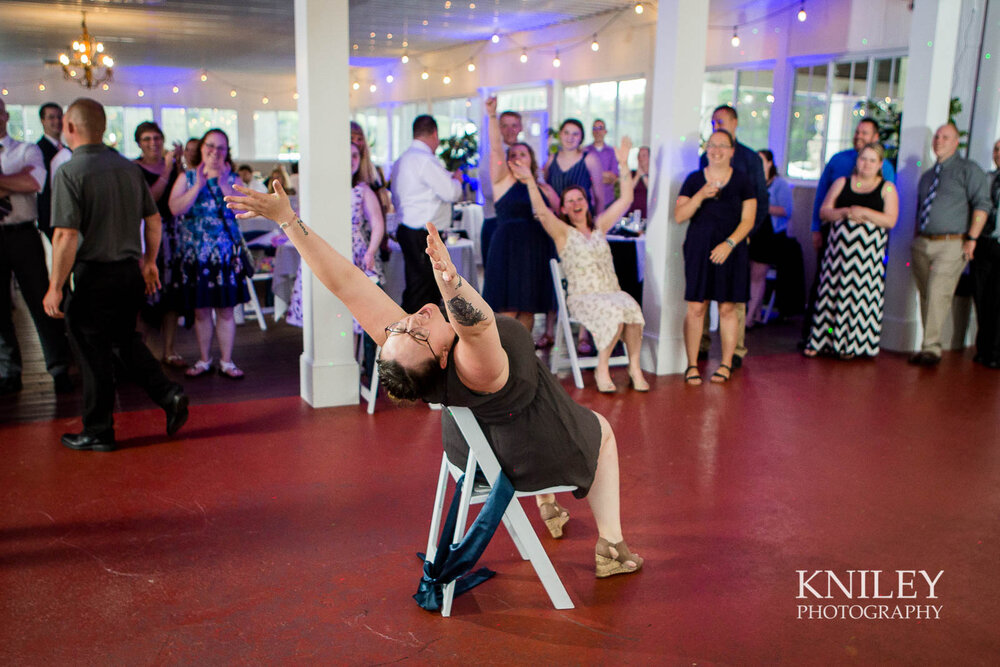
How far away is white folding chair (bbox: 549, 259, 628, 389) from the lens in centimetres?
506

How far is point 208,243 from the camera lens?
4.96 metres

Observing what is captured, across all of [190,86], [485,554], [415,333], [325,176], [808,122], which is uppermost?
[190,86]

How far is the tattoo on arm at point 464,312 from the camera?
1884 millimetres

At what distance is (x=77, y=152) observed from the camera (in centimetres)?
373

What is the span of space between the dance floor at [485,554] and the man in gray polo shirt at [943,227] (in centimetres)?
159

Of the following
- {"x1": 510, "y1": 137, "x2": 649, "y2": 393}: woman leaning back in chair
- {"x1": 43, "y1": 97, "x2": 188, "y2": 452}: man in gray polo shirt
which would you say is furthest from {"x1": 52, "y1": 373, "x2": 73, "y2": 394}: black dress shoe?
{"x1": 510, "y1": 137, "x2": 649, "y2": 393}: woman leaning back in chair

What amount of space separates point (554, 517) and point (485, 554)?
0.32 metres

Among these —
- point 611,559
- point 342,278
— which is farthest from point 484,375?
point 611,559

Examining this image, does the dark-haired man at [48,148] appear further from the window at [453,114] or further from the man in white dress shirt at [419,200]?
the window at [453,114]

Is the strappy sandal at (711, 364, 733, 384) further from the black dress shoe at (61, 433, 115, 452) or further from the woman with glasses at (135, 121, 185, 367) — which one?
the black dress shoe at (61, 433, 115, 452)

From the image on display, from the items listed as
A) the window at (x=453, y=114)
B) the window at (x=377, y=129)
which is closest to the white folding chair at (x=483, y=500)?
the window at (x=453, y=114)

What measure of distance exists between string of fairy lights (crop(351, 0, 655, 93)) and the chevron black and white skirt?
5570mm

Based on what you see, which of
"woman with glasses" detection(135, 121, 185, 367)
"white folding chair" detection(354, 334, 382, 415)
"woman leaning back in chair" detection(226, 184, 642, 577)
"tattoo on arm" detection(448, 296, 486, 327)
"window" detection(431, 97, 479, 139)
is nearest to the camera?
"tattoo on arm" detection(448, 296, 486, 327)

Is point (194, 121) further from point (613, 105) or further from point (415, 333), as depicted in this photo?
point (415, 333)
